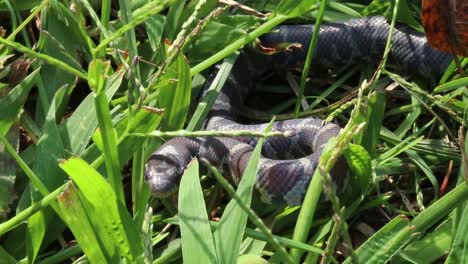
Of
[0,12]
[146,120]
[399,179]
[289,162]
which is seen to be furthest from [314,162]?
[0,12]

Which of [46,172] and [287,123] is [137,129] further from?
[287,123]

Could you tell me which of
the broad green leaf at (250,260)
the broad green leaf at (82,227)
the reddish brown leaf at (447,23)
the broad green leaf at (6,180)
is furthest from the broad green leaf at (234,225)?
the reddish brown leaf at (447,23)

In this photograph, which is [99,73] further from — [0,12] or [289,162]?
[0,12]

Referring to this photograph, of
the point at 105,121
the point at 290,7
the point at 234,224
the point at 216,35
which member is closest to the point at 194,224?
the point at 234,224

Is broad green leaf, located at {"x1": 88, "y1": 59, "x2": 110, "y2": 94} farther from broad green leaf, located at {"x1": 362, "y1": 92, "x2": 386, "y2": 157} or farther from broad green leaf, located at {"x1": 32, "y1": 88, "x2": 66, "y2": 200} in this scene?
broad green leaf, located at {"x1": 362, "y1": 92, "x2": 386, "y2": 157}

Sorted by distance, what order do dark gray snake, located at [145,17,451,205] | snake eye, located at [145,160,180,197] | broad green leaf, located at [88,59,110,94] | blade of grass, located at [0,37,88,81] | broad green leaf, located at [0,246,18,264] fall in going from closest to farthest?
broad green leaf, located at [88,59,110,94], blade of grass, located at [0,37,88,81], broad green leaf, located at [0,246,18,264], snake eye, located at [145,160,180,197], dark gray snake, located at [145,17,451,205]

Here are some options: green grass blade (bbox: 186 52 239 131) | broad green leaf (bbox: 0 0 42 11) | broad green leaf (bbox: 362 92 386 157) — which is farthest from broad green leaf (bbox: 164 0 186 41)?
broad green leaf (bbox: 362 92 386 157)

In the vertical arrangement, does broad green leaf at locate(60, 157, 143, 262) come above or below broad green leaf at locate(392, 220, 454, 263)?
above
